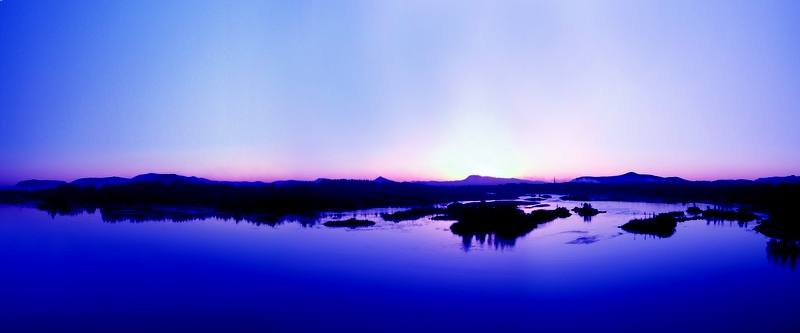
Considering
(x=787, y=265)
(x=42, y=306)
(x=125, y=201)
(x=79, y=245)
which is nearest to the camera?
(x=42, y=306)

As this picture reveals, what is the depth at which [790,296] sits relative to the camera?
1244cm

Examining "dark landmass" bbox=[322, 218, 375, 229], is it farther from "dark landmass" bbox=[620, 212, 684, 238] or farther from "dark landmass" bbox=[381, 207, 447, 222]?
"dark landmass" bbox=[620, 212, 684, 238]

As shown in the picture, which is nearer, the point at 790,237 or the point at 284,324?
the point at 284,324

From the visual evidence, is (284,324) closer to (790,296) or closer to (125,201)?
(790,296)

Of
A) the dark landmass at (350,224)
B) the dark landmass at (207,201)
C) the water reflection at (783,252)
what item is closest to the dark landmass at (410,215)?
the dark landmass at (350,224)

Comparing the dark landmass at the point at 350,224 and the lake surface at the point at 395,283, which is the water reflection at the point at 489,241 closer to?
the lake surface at the point at 395,283

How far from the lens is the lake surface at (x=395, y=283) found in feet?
34.8

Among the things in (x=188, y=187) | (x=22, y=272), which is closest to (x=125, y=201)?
(x=188, y=187)

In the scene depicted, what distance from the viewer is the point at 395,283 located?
1406cm

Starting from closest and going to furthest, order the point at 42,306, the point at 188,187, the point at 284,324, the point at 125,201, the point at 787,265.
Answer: the point at 284,324, the point at 42,306, the point at 787,265, the point at 125,201, the point at 188,187

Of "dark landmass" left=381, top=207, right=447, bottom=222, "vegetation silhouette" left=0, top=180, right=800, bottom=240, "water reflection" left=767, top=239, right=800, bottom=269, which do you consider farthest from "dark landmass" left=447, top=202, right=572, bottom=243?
"water reflection" left=767, top=239, right=800, bottom=269

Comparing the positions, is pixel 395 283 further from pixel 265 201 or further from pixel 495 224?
pixel 265 201

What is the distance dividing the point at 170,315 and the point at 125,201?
44.2 m

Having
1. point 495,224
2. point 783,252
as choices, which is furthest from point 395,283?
point 783,252
